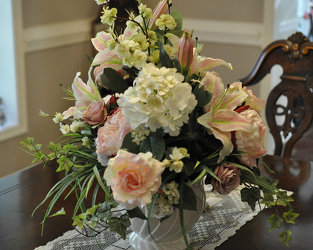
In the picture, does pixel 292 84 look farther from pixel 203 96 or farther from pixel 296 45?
pixel 203 96

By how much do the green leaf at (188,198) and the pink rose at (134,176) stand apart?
11 centimetres

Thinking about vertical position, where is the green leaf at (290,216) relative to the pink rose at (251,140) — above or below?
below

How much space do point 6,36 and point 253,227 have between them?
6.65ft

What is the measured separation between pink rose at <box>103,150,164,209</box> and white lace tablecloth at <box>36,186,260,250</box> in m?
0.25

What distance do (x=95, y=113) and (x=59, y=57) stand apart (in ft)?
7.56

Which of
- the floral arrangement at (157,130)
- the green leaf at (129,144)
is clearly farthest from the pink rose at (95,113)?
the green leaf at (129,144)

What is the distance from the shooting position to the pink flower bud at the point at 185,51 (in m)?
1.06

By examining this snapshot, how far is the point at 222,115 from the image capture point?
3.55 ft

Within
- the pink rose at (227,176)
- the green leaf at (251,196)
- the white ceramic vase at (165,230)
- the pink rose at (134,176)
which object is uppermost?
the pink rose at (134,176)

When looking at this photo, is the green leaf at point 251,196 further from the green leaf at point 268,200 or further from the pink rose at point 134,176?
the pink rose at point 134,176

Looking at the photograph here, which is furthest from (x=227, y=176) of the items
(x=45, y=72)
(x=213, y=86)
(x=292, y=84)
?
(x=45, y=72)

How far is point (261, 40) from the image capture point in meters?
3.64

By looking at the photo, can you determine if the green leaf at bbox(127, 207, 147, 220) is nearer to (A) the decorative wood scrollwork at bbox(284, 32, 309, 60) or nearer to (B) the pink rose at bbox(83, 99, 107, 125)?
(B) the pink rose at bbox(83, 99, 107, 125)

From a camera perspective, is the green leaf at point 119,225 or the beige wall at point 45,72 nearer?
the green leaf at point 119,225
